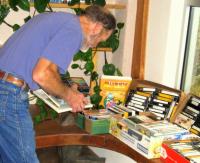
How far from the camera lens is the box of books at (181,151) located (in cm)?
184

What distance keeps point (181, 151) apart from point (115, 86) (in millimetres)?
857

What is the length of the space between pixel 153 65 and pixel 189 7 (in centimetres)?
47

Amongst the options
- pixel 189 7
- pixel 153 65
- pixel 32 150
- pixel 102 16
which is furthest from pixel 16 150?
pixel 189 7

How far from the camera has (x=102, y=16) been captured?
6.15ft

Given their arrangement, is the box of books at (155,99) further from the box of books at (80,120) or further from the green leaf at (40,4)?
the green leaf at (40,4)

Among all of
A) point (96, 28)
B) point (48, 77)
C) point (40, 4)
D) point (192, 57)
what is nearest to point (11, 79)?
point (48, 77)

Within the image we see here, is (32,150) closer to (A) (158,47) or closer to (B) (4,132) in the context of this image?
(B) (4,132)

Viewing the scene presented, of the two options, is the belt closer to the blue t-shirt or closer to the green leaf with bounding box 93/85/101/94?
the blue t-shirt

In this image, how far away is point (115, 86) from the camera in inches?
103

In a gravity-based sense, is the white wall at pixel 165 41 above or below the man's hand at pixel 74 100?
above

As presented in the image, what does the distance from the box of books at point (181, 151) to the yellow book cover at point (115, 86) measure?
0.70 meters

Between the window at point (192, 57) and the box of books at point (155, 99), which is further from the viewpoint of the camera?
the window at point (192, 57)

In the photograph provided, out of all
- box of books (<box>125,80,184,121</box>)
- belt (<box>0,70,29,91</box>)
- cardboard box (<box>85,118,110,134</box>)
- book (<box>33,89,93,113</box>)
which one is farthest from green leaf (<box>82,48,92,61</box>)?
belt (<box>0,70,29,91</box>)

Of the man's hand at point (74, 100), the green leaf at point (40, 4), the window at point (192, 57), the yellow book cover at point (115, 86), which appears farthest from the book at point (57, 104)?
the window at point (192, 57)
